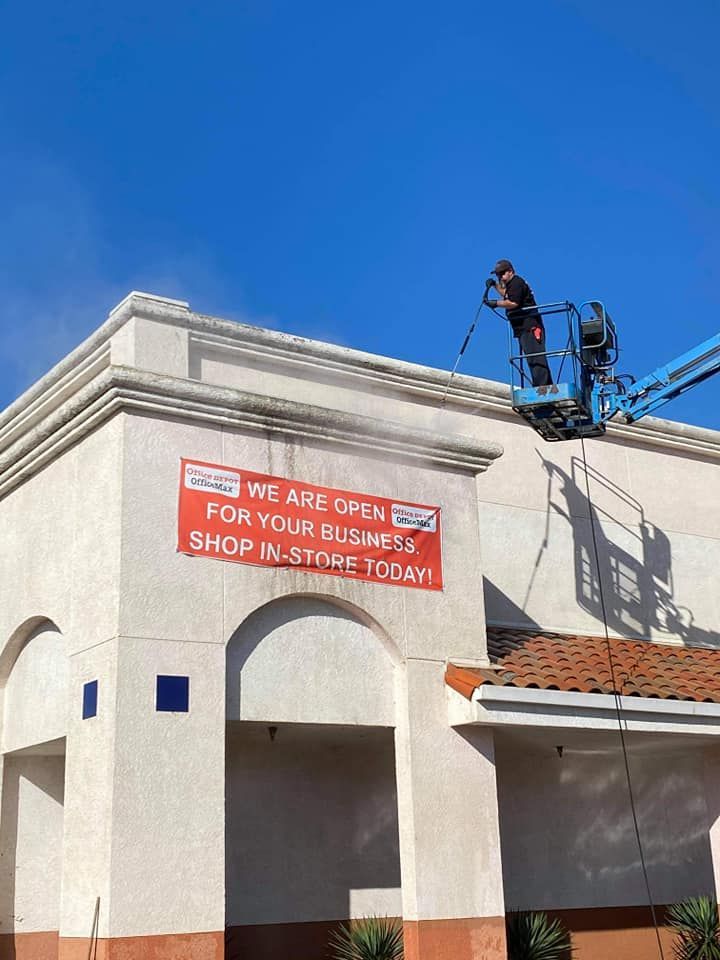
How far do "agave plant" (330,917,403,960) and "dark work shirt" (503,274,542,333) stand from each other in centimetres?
718

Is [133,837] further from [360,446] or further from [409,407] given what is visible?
[409,407]

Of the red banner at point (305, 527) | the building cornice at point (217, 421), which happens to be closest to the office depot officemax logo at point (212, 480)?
the red banner at point (305, 527)

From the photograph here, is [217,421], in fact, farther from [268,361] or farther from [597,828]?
[597,828]

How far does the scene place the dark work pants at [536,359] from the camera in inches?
597

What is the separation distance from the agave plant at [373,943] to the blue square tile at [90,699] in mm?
3960

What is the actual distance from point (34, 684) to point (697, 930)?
27.4 feet

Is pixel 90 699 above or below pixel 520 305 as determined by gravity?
below

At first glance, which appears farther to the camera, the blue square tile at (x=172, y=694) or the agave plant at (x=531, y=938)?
the agave plant at (x=531, y=938)

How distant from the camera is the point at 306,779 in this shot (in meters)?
14.5

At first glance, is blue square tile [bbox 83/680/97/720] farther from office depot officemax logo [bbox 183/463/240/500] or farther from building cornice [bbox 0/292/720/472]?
building cornice [bbox 0/292/720/472]

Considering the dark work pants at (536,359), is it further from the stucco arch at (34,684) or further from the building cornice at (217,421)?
the stucco arch at (34,684)

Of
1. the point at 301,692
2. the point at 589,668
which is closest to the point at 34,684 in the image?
the point at 301,692

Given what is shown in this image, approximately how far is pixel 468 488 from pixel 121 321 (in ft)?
14.7

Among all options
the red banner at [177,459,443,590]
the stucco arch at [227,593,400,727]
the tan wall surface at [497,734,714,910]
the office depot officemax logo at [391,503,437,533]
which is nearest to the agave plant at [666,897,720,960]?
the tan wall surface at [497,734,714,910]
